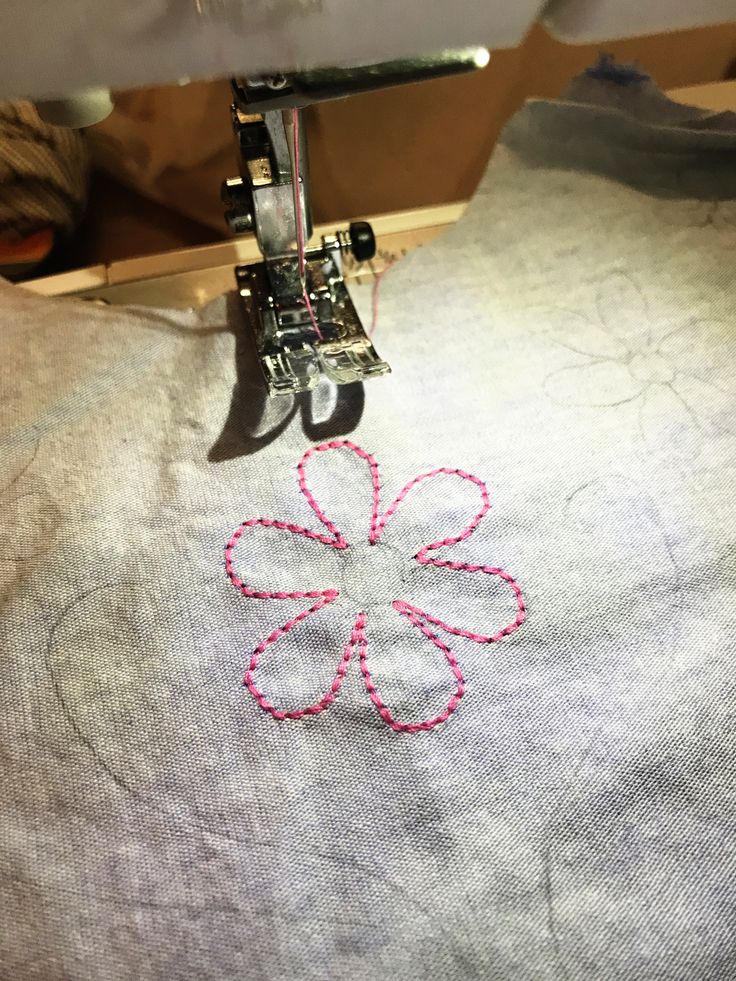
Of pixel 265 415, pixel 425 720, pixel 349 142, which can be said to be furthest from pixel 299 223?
pixel 349 142

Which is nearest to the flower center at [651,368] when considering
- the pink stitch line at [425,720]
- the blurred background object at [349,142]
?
the pink stitch line at [425,720]

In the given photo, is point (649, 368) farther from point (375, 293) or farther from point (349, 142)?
point (349, 142)

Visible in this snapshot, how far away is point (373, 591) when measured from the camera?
1.78ft

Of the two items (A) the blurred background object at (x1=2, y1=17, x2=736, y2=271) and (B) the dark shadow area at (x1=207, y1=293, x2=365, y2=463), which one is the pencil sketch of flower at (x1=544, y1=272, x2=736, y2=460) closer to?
(B) the dark shadow area at (x1=207, y1=293, x2=365, y2=463)

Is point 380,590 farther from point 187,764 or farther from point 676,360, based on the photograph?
point 676,360

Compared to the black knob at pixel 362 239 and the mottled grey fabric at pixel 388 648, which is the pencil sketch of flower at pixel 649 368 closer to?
the mottled grey fabric at pixel 388 648

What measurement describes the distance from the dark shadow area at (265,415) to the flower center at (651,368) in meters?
0.23

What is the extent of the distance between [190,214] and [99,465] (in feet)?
1.59

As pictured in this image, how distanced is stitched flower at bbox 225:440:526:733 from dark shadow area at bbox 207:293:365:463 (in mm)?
50

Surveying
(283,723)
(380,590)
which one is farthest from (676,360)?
(283,723)

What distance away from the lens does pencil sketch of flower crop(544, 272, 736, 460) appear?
62 cm

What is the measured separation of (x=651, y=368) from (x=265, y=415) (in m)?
0.33

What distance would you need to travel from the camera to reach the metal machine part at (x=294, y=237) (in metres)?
0.46

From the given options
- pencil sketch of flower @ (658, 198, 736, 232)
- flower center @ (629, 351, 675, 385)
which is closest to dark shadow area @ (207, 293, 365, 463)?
flower center @ (629, 351, 675, 385)
